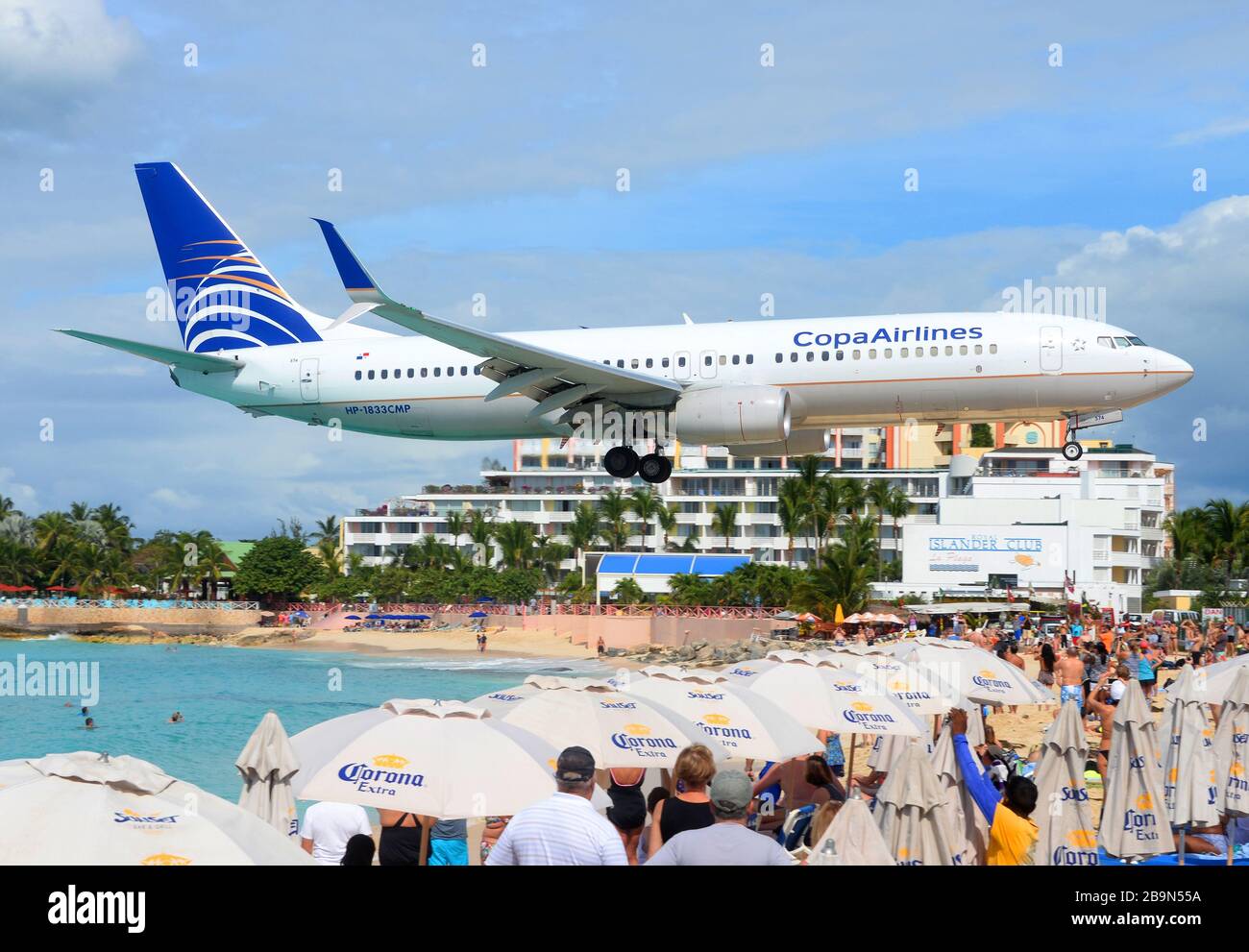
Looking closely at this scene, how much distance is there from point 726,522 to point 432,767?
110 m

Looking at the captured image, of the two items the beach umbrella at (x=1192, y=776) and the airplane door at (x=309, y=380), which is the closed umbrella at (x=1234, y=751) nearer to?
the beach umbrella at (x=1192, y=776)

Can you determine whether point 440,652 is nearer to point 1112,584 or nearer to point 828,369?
point 1112,584

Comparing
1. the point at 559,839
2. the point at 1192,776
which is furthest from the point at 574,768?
the point at 1192,776

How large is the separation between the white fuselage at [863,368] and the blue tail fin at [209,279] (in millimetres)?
5365

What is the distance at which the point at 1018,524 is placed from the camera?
89.2m

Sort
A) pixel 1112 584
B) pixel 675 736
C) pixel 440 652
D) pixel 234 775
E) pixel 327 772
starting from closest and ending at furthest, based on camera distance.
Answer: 1. pixel 327 772
2. pixel 675 736
3. pixel 234 775
4. pixel 1112 584
5. pixel 440 652

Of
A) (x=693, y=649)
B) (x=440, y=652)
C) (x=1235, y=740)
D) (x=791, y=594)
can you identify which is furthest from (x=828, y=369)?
(x=440, y=652)

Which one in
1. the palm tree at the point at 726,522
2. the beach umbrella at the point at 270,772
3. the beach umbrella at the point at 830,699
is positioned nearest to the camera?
the beach umbrella at the point at 270,772

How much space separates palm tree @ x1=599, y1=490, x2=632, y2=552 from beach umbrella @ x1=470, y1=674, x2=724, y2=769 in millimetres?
112221

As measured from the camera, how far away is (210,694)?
272 feet

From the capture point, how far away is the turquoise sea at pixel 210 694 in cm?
5806

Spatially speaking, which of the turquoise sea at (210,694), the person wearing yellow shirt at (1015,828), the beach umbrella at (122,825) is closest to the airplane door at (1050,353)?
the person wearing yellow shirt at (1015,828)
